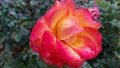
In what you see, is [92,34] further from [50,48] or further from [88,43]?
[50,48]

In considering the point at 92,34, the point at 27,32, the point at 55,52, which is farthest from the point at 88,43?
the point at 27,32

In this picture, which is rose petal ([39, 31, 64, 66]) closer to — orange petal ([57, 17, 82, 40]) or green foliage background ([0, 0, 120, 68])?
orange petal ([57, 17, 82, 40])

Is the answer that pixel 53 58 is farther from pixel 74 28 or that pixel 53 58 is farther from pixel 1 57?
pixel 1 57

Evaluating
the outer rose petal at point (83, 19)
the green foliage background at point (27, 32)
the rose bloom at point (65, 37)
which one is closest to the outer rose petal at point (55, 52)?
the rose bloom at point (65, 37)

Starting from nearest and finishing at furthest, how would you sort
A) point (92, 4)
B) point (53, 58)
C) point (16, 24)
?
1. point (53, 58)
2. point (16, 24)
3. point (92, 4)

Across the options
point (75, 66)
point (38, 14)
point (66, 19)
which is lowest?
point (38, 14)

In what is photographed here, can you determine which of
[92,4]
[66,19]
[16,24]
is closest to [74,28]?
[66,19]

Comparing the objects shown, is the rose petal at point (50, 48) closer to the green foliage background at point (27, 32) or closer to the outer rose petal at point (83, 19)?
the outer rose petal at point (83, 19)
